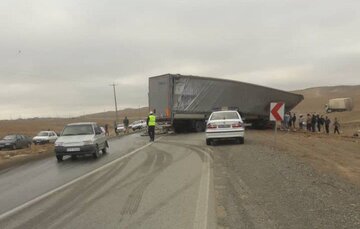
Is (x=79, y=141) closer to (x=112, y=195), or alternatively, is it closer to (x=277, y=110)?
(x=277, y=110)

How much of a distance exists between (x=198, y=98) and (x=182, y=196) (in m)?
27.1

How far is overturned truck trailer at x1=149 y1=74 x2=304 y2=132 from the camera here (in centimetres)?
3556

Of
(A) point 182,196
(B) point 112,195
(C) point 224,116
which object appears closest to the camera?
(A) point 182,196

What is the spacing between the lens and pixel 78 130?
870 inches

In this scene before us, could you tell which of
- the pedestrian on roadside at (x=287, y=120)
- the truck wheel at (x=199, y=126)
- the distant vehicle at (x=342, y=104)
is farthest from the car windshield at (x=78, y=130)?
the distant vehicle at (x=342, y=104)

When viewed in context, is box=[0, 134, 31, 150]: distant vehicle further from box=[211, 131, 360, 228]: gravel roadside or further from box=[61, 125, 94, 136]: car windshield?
box=[211, 131, 360, 228]: gravel roadside

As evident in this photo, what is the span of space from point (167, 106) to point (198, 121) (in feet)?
13.3

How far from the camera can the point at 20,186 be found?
43.5 feet

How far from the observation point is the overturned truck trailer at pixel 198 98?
35.6 metres

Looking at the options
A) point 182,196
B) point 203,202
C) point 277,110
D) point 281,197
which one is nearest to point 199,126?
point 277,110

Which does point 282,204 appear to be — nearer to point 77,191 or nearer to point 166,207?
point 166,207

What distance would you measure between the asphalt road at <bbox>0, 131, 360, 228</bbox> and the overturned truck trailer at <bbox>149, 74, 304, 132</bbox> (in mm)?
18499

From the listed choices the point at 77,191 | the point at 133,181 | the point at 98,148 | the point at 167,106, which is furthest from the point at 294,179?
Answer: the point at 167,106

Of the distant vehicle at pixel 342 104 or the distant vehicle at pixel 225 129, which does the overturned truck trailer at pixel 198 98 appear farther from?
the distant vehicle at pixel 342 104
